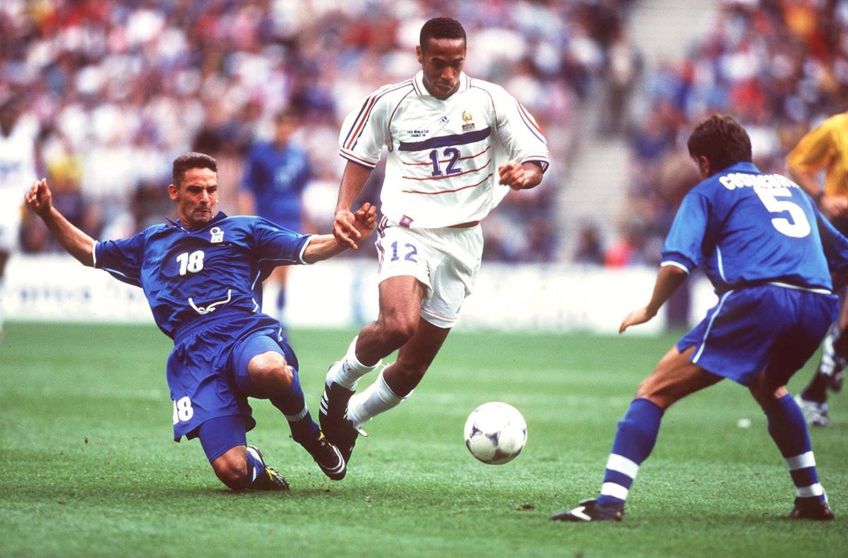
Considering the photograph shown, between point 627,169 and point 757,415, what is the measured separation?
12808 millimetres

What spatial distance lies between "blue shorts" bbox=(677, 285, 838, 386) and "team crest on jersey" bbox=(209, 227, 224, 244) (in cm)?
256

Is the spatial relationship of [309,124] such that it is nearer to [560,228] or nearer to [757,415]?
[560,228]

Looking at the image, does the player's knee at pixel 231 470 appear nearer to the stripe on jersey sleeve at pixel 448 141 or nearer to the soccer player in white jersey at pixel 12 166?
the stripe on jersey sleeve at pixel 448 141

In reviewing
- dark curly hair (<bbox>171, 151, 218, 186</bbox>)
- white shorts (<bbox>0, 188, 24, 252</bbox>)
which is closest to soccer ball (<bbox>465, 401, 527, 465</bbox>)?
dark curly hair (<bbox>171, 151, 218, 186</bbox>)

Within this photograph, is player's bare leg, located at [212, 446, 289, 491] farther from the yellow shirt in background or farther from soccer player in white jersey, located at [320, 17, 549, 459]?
the yellow shirt in background

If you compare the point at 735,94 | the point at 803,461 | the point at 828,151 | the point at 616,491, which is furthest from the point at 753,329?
the point at 735,94

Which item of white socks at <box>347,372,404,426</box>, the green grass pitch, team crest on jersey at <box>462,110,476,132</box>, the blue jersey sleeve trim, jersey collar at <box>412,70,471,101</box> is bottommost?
the green grass pitch

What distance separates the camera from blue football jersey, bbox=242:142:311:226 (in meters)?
15.0

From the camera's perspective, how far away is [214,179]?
691cm

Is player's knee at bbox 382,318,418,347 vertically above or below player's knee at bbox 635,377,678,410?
above

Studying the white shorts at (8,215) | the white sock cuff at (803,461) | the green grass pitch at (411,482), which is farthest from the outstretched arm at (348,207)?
the white shorts at (8,215)

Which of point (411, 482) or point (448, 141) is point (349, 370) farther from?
point (448, 141)

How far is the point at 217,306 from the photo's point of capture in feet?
22.4

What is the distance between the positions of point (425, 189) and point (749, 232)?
2120 mm
